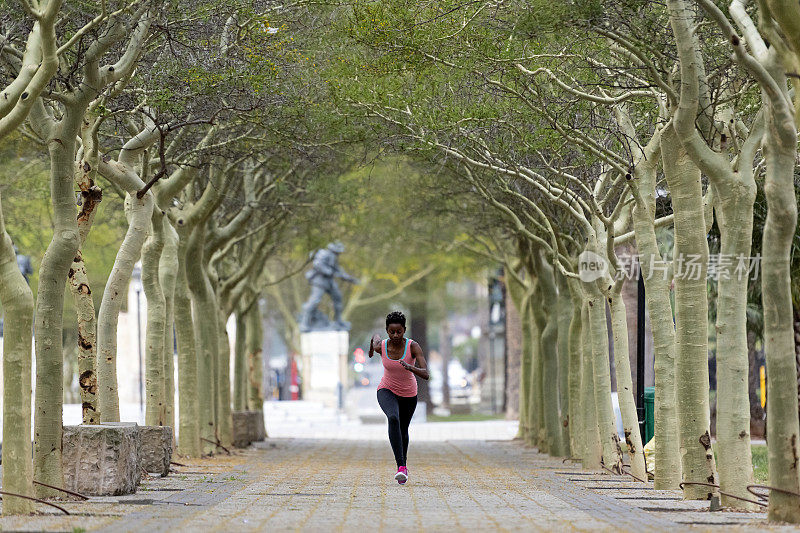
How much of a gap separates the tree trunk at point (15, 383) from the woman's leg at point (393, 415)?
4.55m

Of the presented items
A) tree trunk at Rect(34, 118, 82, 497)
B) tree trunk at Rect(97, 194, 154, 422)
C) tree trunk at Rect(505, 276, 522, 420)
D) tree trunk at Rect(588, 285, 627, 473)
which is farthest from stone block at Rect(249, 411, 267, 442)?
tree trunk at Rect(34, 118, 82, 497)

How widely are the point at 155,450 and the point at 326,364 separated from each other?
31231mm

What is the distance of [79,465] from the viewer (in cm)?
1309

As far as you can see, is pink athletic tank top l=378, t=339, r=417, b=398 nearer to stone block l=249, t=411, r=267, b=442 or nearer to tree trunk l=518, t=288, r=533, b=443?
stone block l=249, t=411, r=267, b=442

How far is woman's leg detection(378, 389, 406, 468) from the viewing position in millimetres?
14266

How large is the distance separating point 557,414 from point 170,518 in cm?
1373

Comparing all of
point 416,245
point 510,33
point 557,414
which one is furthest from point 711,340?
point 510,33

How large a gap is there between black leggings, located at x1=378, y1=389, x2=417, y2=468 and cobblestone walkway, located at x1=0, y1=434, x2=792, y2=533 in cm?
48

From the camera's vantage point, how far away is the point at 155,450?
16.1 meters

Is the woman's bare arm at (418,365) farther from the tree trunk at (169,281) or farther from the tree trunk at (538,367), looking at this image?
the tree trunk at (538,367)

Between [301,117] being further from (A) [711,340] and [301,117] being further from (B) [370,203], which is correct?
(A) [711,340]

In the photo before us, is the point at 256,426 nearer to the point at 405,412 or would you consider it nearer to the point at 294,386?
the point at 405,412

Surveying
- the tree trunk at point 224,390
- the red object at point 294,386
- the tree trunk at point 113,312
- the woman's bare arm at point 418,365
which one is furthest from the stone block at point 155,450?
the red object at point 294,386

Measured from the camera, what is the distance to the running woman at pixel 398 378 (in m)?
14.3
